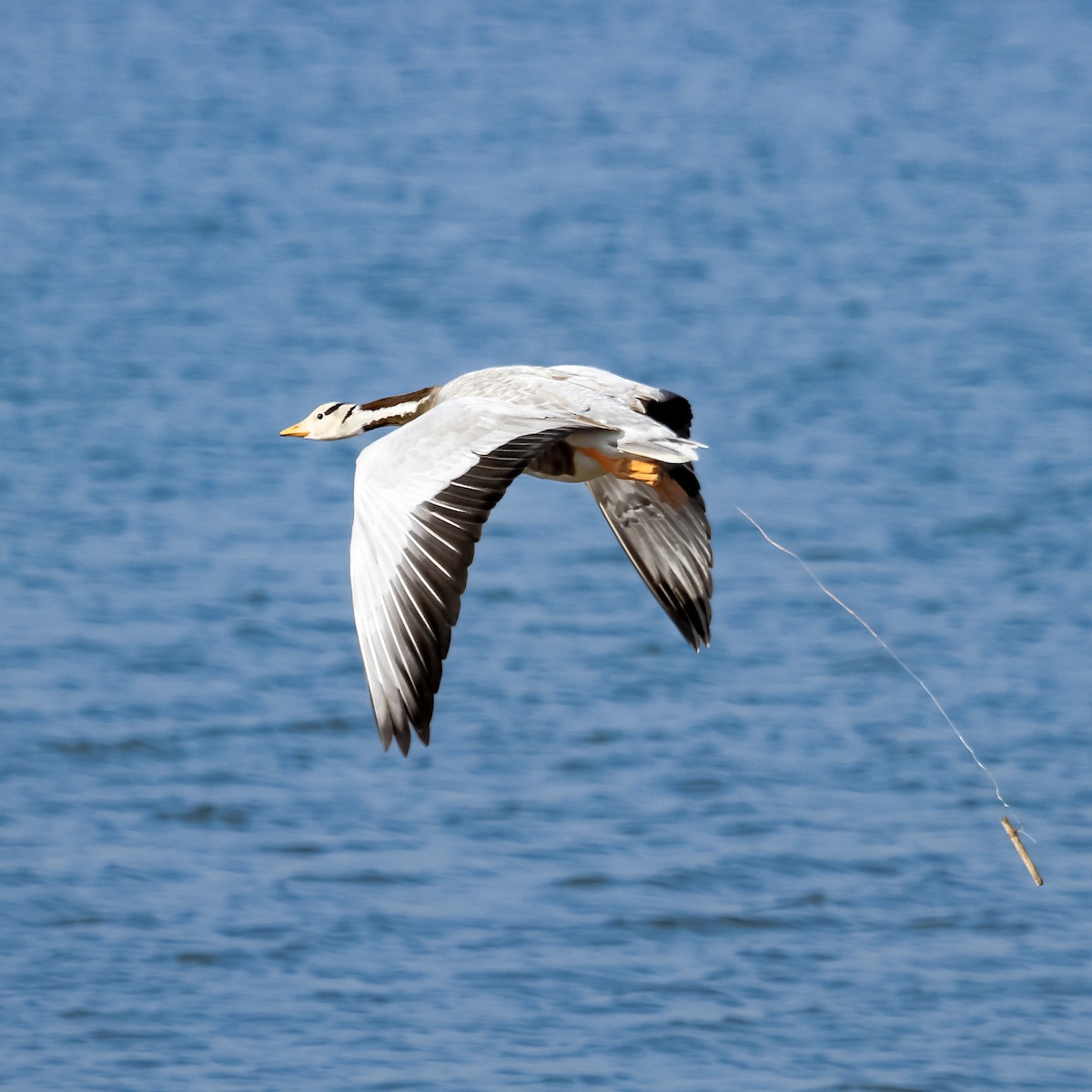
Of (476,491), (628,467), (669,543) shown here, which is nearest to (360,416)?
(669,543)

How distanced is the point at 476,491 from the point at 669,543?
5.80 feet

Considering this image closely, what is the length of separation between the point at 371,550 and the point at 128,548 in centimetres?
872

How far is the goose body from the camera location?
7.20 metres

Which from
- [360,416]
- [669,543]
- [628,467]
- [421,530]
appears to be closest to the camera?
[421,530]

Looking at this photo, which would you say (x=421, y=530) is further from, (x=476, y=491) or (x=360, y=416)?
(x=360, y=416)

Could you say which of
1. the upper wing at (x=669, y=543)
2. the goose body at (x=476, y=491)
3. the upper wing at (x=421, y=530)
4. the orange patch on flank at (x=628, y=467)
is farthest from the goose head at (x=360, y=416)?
the upper wing at (x=421, y=530)

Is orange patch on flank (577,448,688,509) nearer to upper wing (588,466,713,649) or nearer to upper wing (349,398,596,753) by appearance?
upper wing (349,398,596,753)

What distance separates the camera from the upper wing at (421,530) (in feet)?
23.4

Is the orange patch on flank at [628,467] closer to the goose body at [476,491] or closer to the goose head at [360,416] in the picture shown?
the goose body at [476,491]

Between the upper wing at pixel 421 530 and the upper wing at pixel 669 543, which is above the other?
the upper wing at pixel 421 530

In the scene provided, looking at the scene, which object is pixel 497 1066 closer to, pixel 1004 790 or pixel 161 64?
pixel 1004 790

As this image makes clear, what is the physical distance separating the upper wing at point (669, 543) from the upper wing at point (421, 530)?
1216mm

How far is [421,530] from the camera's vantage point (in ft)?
24.3

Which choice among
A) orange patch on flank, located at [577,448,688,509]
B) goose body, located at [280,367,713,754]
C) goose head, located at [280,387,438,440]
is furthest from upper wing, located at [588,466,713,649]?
goose head, located at [280,387,438,440]
